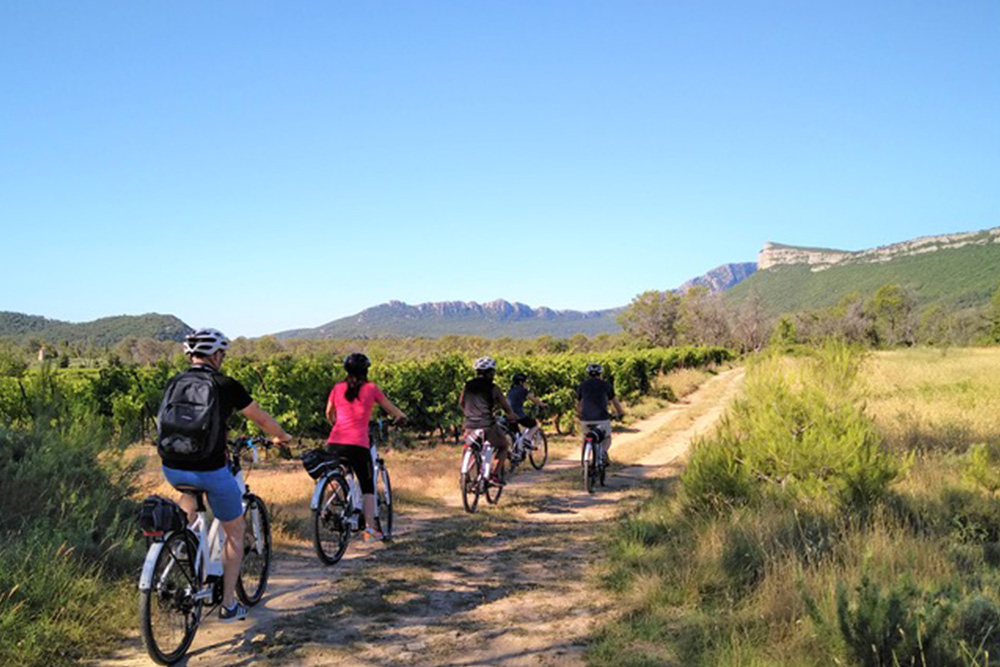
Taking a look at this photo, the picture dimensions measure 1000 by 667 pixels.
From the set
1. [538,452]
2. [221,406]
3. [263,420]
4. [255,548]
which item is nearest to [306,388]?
[538,452]

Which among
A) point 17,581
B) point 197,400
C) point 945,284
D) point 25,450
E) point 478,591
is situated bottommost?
point 478,591

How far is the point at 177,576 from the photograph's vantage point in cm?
432

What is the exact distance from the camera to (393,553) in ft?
23.1

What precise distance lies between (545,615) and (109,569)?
3408 mm

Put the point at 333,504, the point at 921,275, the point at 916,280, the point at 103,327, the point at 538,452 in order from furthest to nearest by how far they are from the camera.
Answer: the point at 921,275, the point at 916,280, the point at 103,327, the point at 538,452, the point at 333,504

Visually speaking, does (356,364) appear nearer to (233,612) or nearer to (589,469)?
(233,612)

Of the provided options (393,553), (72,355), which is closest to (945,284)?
(72,355)

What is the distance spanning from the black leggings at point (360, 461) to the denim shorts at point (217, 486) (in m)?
2.31

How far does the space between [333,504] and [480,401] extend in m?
3.23

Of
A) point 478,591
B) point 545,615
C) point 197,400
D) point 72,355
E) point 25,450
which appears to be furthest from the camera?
point 72,355

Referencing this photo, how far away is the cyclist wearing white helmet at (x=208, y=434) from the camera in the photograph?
4.11m

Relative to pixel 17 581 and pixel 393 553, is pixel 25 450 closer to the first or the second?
pixel 17 581

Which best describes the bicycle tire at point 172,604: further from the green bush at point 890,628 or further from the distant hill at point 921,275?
the distant hill at point 921,275

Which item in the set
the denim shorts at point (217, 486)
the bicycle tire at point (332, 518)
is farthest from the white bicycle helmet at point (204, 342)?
the bicycle tire at point (332, 518)
